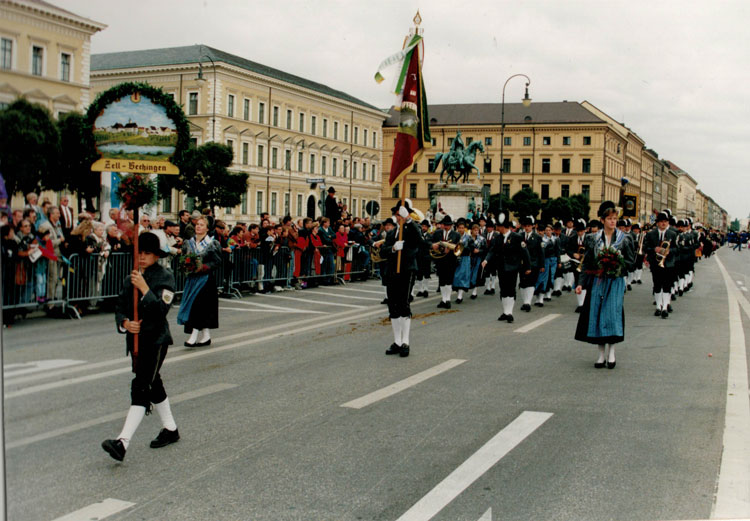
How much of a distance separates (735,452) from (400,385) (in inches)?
137

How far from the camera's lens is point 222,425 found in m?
6.22

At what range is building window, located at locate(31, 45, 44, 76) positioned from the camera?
7.84ft

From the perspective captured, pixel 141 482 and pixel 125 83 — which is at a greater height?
pixel 125 83

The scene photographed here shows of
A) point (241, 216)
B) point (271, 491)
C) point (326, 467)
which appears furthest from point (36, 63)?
point (241, 216)

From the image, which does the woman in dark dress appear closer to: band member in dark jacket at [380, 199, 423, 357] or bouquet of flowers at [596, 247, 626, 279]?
band member in dark jacket at [380, 199, 423, 357]

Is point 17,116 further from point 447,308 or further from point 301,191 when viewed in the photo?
point 301,191

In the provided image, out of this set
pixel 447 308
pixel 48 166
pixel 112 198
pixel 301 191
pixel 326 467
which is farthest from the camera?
pixel 301 191

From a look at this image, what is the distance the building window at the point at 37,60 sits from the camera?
2.39 meters

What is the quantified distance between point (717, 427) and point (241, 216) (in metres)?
58.5

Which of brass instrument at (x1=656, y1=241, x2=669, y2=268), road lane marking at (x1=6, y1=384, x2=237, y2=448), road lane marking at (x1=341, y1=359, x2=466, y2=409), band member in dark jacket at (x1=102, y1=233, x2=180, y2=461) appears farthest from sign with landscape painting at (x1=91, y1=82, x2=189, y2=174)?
brass instrument at (x1=656, y1=241, x2=669, y2=268)

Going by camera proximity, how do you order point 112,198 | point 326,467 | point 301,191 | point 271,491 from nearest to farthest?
1. point 271,491
2. point 326,467
3. point 112,198
4. point 301,191

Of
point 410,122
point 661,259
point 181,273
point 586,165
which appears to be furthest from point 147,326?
point 586,165

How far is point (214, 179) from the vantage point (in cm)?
5297

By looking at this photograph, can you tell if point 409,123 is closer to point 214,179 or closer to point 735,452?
point 735,452
